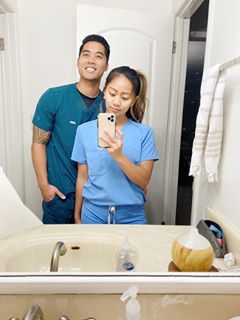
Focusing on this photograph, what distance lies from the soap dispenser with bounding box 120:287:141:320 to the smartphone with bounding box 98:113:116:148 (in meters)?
0.44

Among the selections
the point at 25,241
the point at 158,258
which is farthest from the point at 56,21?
the point at 158,258

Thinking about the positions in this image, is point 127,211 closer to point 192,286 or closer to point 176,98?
point 192,286

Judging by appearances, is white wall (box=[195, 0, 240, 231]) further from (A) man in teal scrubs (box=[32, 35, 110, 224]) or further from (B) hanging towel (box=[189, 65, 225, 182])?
(A) man in teal scrubs (box=[32, 35, 110, 224])

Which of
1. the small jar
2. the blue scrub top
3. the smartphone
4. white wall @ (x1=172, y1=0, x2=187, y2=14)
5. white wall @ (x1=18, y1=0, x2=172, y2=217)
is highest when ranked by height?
white wall @ (x1=172, y1=0, x2=187, y2=14)

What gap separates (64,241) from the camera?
84 cm

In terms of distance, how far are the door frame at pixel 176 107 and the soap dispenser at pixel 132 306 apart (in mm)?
367

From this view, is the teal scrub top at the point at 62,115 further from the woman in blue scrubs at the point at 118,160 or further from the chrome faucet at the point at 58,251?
the chrome faucet at the point at 58,251

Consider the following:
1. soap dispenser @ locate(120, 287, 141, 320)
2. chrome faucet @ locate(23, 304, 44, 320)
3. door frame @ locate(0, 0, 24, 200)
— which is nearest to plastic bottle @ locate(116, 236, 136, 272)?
soap dispenser @ locate(120, 287, 141, 320)

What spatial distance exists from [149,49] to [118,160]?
1.35 ft

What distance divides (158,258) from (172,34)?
0.75m

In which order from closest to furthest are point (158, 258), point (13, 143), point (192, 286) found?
1. point (192, 286)
2. point (158, 258)
3. point (13, 143)

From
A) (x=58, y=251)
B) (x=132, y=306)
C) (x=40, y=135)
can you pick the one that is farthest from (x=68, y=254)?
(x=40, y=135)

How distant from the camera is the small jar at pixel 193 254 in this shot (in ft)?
2.24

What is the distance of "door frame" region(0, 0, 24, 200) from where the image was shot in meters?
0.83
